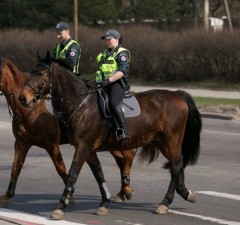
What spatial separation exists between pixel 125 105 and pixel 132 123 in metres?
0.26

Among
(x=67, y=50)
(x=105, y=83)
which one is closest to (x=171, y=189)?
(x=105, y=83)

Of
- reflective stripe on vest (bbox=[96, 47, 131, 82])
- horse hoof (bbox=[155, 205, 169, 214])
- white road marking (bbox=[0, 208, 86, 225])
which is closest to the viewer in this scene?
white road marking (bbox=[0, 208, 86, 225])

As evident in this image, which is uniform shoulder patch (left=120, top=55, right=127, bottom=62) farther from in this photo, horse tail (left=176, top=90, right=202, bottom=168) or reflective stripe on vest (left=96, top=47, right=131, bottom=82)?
horse tail (left=176, top=90, right=202, bottom=168)

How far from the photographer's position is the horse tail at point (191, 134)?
43.5ft

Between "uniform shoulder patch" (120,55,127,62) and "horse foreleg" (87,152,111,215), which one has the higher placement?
"uniform shoulder patch" (120,55,127,62)

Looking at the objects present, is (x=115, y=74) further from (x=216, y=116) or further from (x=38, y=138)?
(x=216, y=116)

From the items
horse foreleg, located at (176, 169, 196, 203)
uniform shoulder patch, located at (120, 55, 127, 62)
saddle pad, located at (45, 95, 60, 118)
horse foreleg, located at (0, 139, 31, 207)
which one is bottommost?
horse foreleg, located at (176, 169, 196, 203)

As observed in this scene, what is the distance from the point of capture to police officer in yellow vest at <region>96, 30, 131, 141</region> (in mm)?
12391

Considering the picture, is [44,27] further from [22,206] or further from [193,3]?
[22,206]

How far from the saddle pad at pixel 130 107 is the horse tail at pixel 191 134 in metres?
0.88

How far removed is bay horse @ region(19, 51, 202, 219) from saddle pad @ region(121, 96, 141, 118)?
0.20ft

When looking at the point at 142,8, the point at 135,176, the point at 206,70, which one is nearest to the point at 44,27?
the point at 142,8

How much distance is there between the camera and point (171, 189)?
500 inches

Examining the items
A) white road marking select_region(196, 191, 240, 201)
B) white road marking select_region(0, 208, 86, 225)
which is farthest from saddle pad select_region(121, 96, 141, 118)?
white road marking select_region(196, 191, 240, 201)
